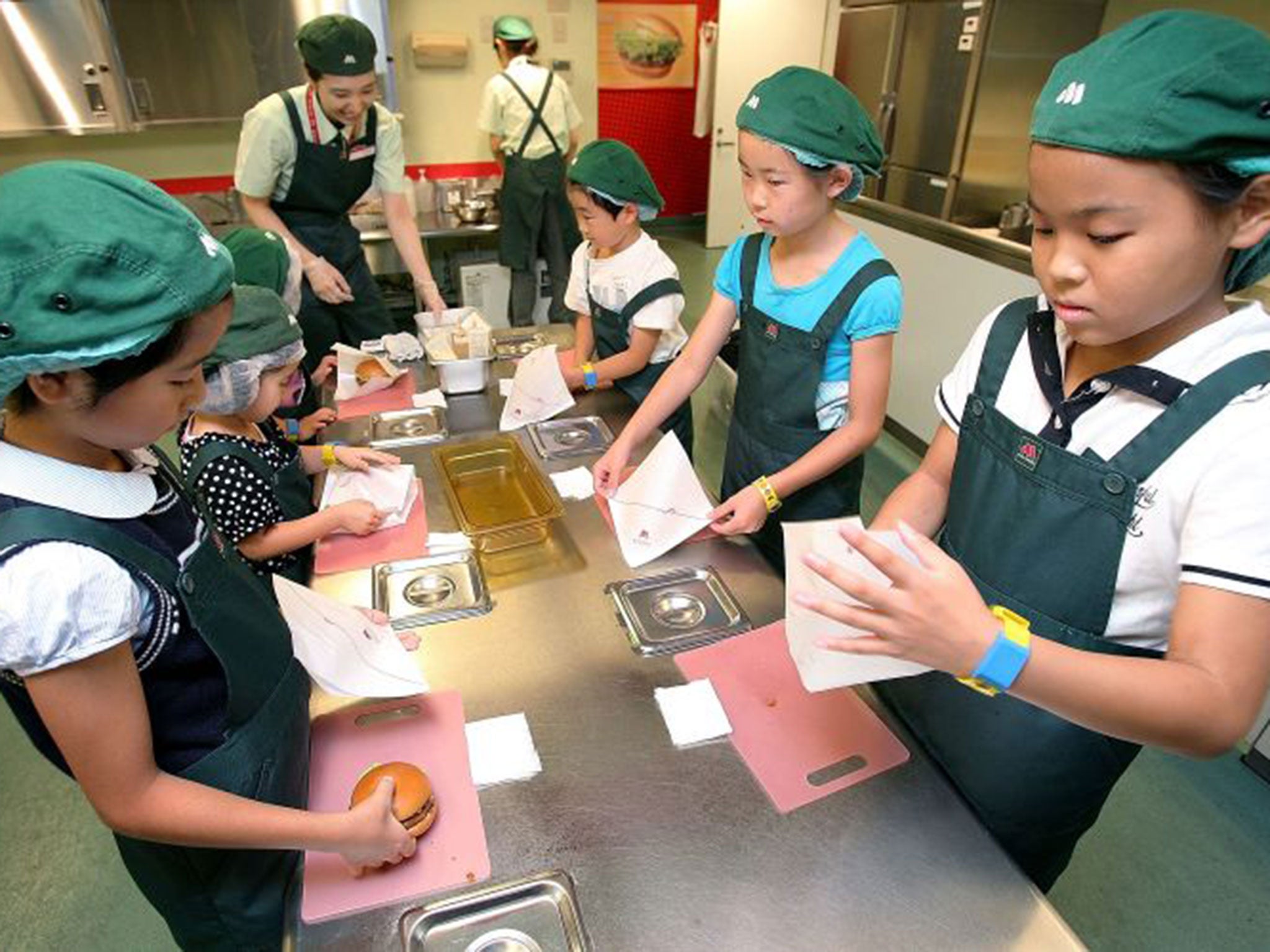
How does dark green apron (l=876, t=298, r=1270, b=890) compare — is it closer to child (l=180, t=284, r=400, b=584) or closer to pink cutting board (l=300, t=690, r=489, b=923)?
pink cutting board (l=300, t=690, r=489, b=923)

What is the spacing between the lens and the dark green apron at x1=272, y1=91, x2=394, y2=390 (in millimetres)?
2461

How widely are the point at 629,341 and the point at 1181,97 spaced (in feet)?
4.89

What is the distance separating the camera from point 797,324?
1477mm

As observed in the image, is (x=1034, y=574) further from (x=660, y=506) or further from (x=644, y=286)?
(x=644, y=286)

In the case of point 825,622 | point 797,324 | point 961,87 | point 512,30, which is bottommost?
point 825,622

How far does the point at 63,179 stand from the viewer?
636 mm

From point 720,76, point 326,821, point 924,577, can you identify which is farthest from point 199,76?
point 924,577

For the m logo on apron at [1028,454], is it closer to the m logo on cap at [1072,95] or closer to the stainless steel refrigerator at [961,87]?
the m logo on cap at [1072,95]

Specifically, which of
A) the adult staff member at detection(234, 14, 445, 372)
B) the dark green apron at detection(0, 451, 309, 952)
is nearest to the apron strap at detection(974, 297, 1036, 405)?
the dark green apron at detection(0, 451, 309, 952)

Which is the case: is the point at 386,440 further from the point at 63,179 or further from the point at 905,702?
the point at 905,702

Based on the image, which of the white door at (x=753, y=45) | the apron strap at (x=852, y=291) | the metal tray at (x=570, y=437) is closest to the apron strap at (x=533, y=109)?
the white door at (x=753, y=45)

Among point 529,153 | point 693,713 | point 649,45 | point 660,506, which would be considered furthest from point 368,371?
point 649,45

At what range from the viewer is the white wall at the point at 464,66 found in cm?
443

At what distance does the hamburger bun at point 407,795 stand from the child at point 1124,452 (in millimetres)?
481
